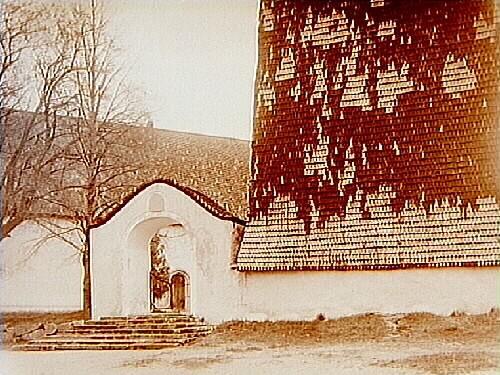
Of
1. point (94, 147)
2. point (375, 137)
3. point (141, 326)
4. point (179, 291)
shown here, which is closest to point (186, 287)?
point (179, 291)

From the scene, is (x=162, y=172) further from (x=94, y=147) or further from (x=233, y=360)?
(x=233, y=360)

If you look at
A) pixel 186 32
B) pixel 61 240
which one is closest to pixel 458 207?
pixel 186 32

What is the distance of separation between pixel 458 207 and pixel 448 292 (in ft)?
0.58

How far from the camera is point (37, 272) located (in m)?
2.29

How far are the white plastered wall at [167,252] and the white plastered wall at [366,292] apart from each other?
6 centimetres

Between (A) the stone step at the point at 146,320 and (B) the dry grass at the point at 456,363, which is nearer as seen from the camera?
(B) the dry grass at the point at 456,363

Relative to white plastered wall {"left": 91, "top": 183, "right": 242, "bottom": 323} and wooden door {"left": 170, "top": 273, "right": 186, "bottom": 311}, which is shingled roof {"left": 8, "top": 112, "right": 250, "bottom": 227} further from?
wooden door {"left": 170, "top": 273, "right": 186, "bottom": 311}

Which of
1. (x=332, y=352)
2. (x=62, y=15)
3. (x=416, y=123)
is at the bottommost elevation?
(x=332, y=352)

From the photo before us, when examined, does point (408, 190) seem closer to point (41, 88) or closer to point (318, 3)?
point (318, 3)

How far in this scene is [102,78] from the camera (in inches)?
90.6

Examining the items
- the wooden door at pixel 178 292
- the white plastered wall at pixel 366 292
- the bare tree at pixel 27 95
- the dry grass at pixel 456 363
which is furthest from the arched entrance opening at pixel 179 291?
the dry grass at pixel 456 363

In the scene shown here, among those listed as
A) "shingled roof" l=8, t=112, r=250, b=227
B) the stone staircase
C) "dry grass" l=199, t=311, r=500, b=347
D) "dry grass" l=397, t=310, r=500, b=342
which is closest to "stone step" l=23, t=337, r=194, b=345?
the stone staircase

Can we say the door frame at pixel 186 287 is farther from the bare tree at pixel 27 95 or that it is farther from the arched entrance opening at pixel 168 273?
the bare tree at pixel 27 95

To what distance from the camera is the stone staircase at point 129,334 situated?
7.32ft
